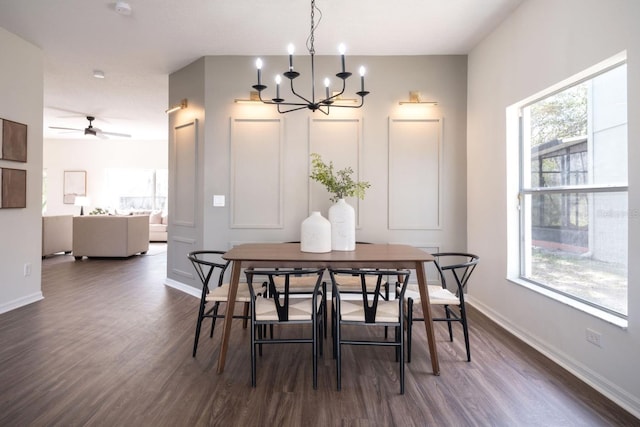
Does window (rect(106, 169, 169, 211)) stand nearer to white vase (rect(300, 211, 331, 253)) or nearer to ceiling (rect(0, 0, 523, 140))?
ceiling (rect(0, 0, 523, 140))

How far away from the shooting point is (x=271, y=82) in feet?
13.0

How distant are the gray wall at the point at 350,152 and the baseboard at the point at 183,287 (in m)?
0.64

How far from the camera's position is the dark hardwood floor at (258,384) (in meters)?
1.79

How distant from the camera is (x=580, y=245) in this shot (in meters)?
2.39

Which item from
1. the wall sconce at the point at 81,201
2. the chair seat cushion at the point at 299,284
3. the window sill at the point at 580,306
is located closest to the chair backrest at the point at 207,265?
the chair seat cushion at the point at 299,284

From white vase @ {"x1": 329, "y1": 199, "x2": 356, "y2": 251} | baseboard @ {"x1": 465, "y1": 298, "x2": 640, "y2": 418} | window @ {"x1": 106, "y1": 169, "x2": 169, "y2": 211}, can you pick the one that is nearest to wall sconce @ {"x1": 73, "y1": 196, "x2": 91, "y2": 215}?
window @ {"x1": 106, "y1": 169, "x2": 169, "y2": 211}

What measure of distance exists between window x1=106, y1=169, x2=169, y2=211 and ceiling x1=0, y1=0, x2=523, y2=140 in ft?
18.3

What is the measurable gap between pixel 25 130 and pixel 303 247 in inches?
133

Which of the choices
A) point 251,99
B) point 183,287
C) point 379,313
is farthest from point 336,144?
point 183,287

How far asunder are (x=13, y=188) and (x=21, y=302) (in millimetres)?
1205

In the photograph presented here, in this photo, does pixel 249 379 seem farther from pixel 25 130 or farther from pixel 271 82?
pixel 25 130

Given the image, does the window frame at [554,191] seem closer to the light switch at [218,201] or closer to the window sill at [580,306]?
the window sill at [580,306]

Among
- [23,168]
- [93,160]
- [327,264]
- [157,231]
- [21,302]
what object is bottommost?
[21,302]

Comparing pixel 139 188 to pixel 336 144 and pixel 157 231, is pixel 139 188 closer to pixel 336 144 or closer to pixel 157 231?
pixel 157 231
